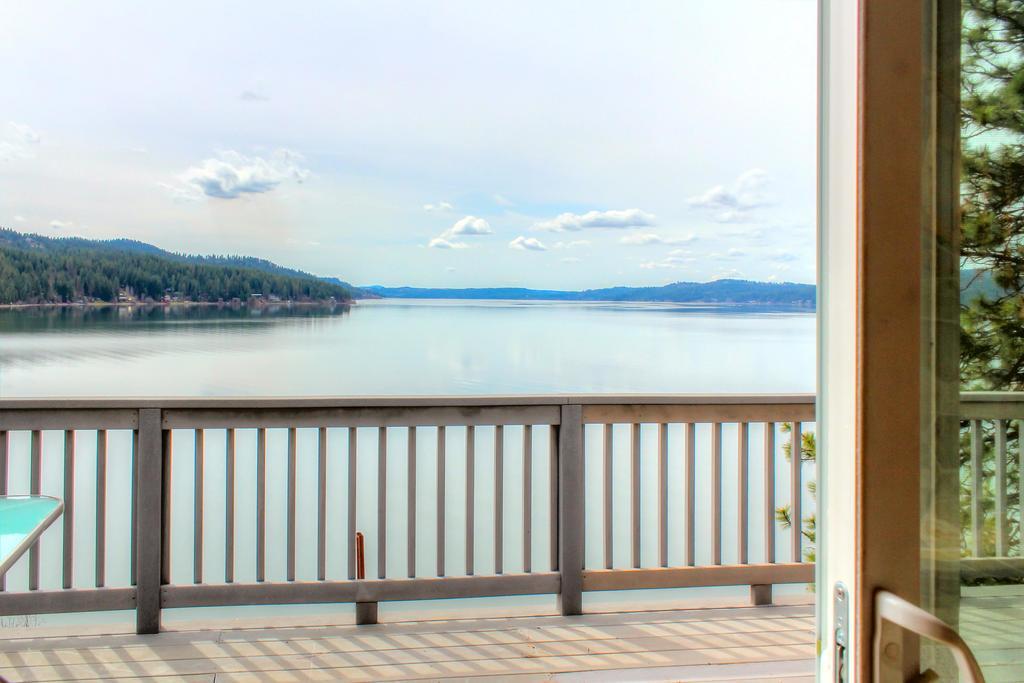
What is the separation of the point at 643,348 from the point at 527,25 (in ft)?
12.9

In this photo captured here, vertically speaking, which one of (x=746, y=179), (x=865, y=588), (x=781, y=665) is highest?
(x=746, y=179)

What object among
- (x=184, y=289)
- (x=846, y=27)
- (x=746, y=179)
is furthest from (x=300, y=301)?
(x=846, y=27)

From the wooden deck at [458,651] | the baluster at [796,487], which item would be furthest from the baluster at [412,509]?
the baluster at [796,487]

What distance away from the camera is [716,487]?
304 centimetres

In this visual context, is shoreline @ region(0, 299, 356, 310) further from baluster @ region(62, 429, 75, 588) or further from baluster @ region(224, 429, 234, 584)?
baluster @ region(224, 429, 234, 584)

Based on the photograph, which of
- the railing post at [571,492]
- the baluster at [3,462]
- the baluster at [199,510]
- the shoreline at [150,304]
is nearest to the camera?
the baluster at [3,462]

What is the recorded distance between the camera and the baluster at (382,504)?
111 inches

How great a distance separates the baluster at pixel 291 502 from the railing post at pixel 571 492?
110cm

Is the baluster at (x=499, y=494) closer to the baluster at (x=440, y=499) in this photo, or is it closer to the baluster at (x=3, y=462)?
the baluster at (x=440, y=499)

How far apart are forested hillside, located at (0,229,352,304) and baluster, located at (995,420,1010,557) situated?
6.83m

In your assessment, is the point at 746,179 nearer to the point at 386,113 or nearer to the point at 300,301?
the point at 386,113

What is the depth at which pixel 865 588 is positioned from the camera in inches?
23.3

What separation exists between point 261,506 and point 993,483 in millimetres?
2721

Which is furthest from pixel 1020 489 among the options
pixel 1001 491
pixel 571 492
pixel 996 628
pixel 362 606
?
pixel 362 606
